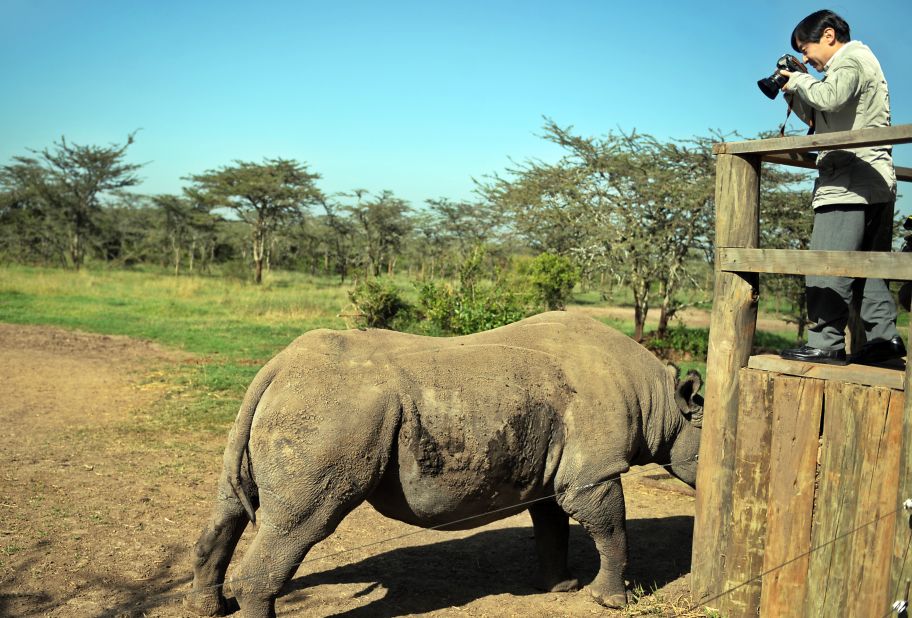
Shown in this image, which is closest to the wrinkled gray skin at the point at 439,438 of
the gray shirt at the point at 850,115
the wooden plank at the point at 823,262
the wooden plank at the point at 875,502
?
the wooden plank at the point at 823,262

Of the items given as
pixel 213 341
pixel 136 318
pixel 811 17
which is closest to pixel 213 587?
pixel 811 17

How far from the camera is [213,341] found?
15219mm

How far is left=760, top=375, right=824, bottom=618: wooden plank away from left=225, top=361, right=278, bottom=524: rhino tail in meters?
2.89

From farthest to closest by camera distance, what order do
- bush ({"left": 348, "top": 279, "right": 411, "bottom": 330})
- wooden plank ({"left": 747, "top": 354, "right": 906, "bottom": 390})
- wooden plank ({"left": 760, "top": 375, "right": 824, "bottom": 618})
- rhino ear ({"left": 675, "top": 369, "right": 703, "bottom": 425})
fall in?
bush ({"left": 348, "top": 279, "right": 411, "bottom": 330}) → rhino ear ({"left": 675, "top": 369, "right": 703, "bottom": 425}) → wooden plank ({"left": 760, "top": 375, "right": 824, "bottom": 618}) → wooden plank ({"left": 747, "top": 354, "right": 906, "bottom": 390})

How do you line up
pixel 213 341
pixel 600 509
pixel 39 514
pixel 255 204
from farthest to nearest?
1. pixel 255 204
2. pixel 213 341
3. pixel 39 514
4. pixel 600 509

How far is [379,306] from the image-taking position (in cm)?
1325

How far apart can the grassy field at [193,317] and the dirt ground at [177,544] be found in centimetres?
152

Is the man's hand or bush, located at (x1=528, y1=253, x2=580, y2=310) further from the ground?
the man's hand

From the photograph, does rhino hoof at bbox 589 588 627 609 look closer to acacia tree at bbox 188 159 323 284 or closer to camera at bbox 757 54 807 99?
camera at bbox 757 54 807 99

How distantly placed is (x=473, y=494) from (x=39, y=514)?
3832 millimetres

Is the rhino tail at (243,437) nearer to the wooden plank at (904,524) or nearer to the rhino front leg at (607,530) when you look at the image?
the rhino front leg at (607,530)

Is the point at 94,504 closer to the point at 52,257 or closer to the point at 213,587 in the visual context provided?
the point at 213,587

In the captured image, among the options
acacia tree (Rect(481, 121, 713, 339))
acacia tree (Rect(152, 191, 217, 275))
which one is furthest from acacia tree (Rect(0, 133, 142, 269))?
acacia tree (Rect(481, 121, 713, 339))

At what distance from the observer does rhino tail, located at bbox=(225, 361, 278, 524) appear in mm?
4367
